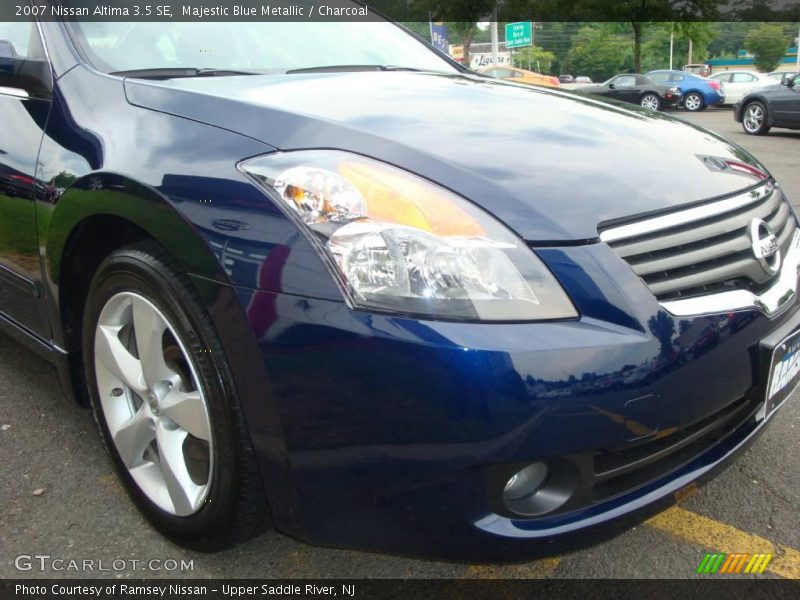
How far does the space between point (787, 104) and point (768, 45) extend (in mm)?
63086

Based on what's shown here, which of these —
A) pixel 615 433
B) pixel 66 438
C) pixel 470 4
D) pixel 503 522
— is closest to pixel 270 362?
pixel 503 522

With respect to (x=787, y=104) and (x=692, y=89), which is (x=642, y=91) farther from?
(x=787, y=104)

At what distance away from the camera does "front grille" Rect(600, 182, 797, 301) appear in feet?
5.11

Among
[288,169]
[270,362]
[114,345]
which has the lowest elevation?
[114,345]

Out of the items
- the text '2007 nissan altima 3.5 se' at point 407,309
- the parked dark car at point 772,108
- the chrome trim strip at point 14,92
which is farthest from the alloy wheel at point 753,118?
the chrome trim strip at point 14,92

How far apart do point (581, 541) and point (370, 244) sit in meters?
0.75

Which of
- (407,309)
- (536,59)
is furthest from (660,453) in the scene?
(536,59)

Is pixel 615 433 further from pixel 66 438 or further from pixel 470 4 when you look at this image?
pixel 470 4

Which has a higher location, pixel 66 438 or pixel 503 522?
pixel 503 522

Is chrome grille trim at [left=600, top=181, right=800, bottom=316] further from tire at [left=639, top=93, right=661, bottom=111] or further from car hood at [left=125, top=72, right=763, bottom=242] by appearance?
tire at [left=639, top=93, right=661, bottom=111]

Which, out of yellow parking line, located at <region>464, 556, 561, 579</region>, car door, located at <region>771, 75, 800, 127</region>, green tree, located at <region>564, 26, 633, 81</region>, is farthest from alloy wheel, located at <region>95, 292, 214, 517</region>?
green tree, located at <region>564, 26, 633, 81</region>

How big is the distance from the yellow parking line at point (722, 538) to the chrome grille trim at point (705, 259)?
0.62m

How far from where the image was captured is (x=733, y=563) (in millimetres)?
1916

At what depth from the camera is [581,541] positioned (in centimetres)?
152
